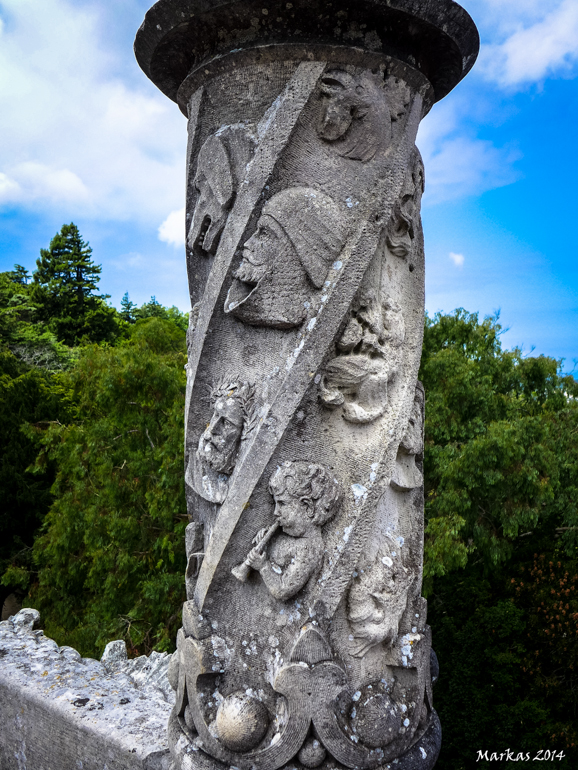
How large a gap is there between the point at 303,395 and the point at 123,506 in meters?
8.53

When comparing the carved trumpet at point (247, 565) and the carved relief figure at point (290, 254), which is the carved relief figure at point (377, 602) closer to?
the carved trumpet at point (247, 565)

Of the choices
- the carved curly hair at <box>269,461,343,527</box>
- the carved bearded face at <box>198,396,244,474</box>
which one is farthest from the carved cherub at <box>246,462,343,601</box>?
the carved bearded face at <box>198,396,244,474</box>

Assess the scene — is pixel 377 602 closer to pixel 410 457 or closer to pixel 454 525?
pixel 410 457

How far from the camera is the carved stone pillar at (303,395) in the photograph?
6.92ft

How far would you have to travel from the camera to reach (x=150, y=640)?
9617 mm

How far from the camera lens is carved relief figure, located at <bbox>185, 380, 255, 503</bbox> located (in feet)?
7.36

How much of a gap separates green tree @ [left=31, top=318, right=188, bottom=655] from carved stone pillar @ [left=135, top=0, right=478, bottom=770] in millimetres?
6725

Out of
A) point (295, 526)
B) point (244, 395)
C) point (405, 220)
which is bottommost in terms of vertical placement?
point (295, 526)

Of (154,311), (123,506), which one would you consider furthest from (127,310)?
(123,506)

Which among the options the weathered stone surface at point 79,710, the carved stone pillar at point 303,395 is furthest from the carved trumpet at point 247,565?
the weathered stone surface at point 79,710

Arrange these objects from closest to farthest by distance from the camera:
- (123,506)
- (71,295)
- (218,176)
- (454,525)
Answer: (218,176) → (454,525) → (123,506) → (71,295)

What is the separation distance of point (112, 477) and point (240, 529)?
8.26 metres

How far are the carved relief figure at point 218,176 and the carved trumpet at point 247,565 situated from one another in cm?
102

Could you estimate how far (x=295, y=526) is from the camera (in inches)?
83.1
